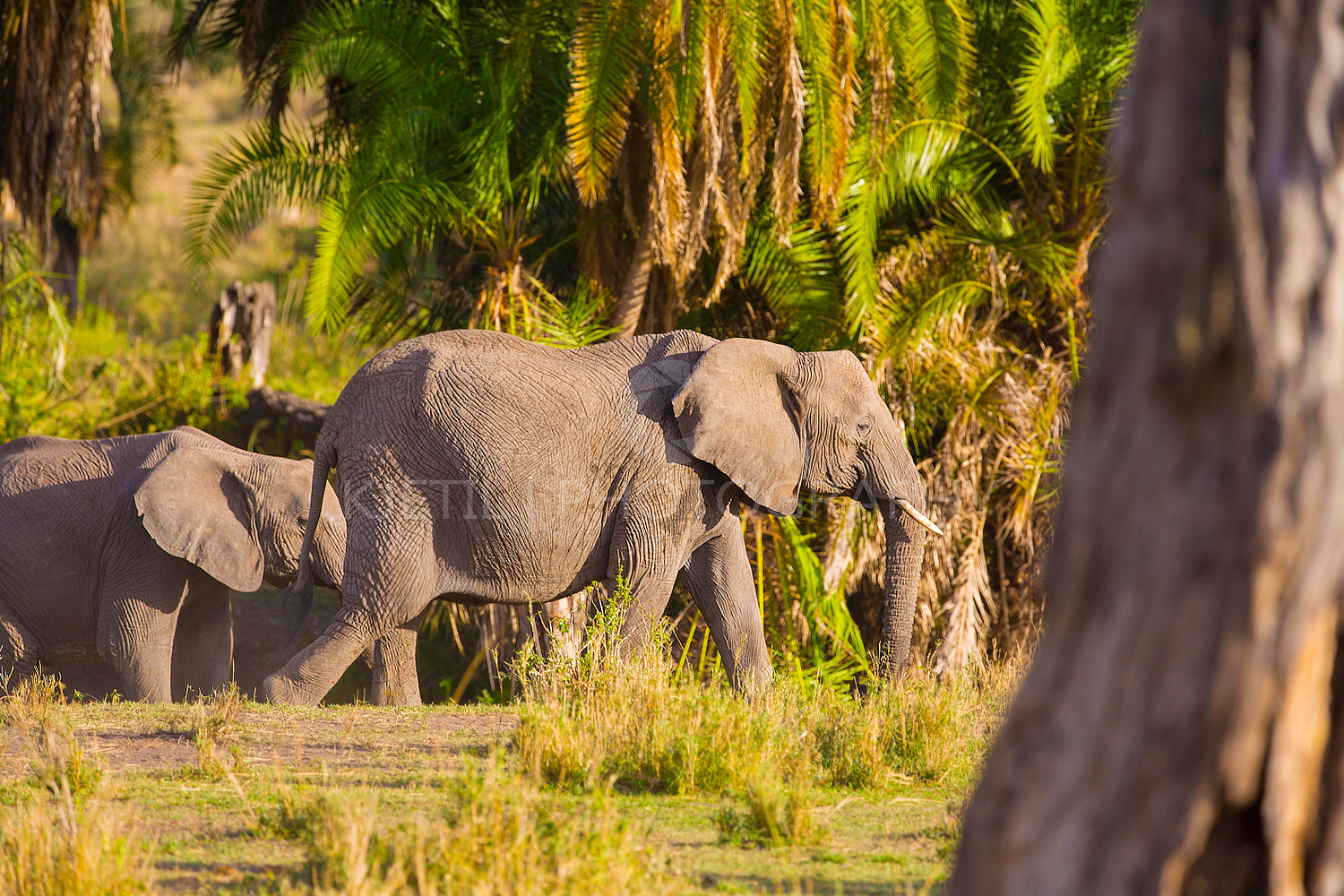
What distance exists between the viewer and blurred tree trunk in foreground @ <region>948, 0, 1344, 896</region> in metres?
2.35

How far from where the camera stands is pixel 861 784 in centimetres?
567

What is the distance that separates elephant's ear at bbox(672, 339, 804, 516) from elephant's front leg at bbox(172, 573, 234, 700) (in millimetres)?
3984

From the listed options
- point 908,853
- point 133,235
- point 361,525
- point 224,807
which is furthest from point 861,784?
point 133,235

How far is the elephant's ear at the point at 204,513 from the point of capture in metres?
8.31

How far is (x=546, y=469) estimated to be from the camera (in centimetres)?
746

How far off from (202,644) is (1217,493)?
27.4 ft

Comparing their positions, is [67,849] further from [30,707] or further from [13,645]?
[13,645]

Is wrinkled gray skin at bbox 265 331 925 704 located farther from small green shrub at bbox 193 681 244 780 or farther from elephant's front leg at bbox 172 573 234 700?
elephant's front leg at bbox 172 573 234 700

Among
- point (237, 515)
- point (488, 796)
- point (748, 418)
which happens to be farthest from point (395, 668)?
point (488, 796)

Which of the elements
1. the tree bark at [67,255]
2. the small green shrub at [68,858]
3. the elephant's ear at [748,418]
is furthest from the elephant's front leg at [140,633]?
the tree bark at [67,255]

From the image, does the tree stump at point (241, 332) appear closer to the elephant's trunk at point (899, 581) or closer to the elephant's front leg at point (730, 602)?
the elephant's front leg at point (730, 602)

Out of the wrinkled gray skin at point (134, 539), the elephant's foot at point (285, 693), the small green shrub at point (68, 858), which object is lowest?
the elephant's foot at point (285, 693)

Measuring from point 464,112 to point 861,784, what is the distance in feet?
23.0

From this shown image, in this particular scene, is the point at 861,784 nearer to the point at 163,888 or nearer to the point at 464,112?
the point at 163,888
